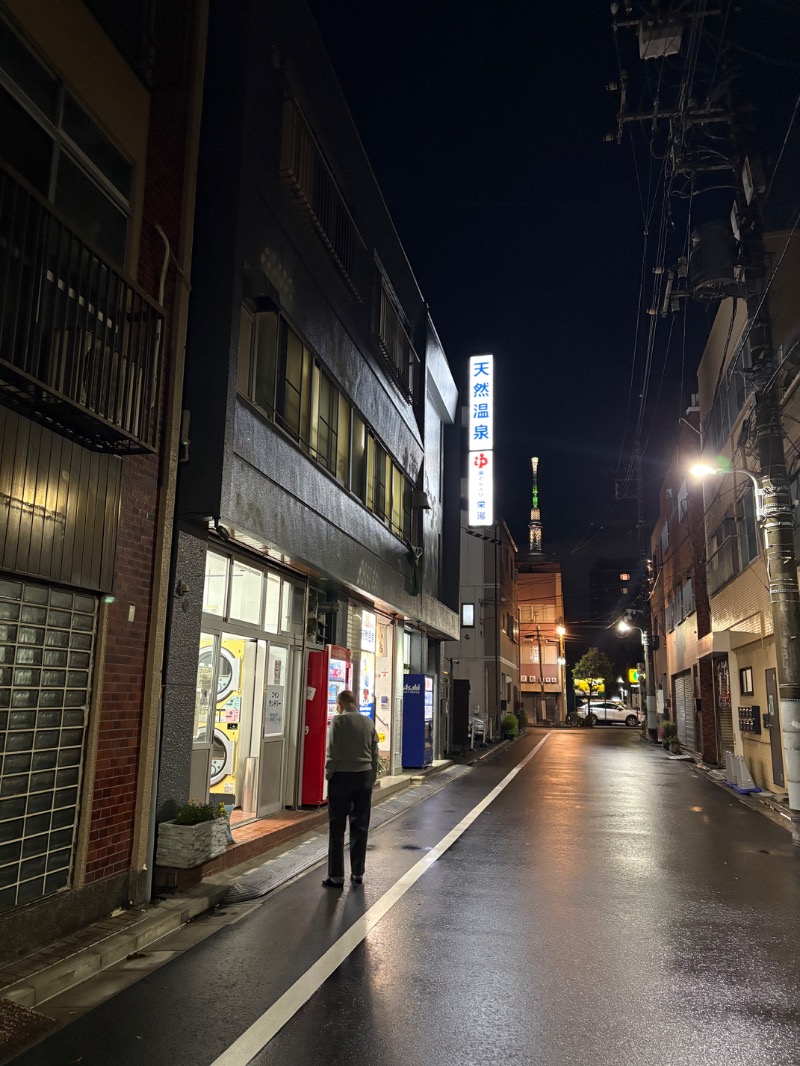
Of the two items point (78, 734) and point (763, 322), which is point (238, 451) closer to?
point (78, 734)

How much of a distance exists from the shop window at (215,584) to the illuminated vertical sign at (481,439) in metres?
16.3

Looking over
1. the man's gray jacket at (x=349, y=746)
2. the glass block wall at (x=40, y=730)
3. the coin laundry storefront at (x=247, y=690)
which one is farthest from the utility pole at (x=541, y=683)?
the glass block wall at (x=40, y=730)

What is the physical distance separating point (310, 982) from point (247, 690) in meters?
5.80

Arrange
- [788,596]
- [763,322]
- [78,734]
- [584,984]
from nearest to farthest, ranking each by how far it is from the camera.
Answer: [584,984] < [78,734] < [788,596] < [763,322]

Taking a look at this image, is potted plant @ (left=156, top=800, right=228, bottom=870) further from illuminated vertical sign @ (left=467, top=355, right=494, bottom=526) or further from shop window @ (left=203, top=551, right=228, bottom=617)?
illuminated vertical sign @ (left=467, top=355, right=494, bottom=526)

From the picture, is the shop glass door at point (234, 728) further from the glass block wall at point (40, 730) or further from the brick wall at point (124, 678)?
the glass block wall at point (40, 730)

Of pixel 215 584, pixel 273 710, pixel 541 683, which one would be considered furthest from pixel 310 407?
pixel 541 683

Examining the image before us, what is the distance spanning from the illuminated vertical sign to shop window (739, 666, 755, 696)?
9.22 meters

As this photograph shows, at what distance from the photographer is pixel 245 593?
1048 cm

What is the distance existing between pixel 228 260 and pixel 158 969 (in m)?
7.35

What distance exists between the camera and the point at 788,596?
40.1 feet

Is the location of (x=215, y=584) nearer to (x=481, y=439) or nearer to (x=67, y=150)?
(x=67, y=150)

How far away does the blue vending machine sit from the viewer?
18578 mm

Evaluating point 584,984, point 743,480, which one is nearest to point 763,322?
point 743,480
